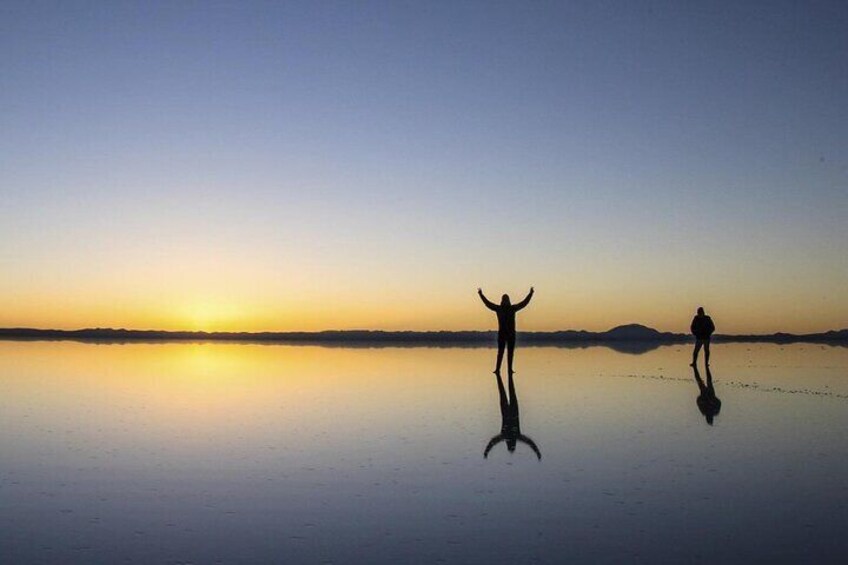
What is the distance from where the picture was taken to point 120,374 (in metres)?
26.4

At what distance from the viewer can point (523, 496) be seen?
7.67 m

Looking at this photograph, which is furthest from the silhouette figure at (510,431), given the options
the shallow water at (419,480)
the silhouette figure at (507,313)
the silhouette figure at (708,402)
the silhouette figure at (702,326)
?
the silhouette figure at (702,326)

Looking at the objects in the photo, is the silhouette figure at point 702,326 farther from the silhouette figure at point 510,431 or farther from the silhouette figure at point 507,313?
the silhouette figure at point 510,431

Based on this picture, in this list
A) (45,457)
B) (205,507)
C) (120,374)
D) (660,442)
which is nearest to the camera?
(205,507)

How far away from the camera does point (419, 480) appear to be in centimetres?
848

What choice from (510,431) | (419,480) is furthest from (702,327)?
(419,480)

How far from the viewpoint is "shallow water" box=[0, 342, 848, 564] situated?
6012 millimetres

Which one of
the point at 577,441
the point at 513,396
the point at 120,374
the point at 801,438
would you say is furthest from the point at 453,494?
the point at 120,374

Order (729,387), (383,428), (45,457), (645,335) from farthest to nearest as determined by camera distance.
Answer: (645,335) → (729,387) → (383,428) → (45,457)

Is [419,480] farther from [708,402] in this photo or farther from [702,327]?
[702,327]

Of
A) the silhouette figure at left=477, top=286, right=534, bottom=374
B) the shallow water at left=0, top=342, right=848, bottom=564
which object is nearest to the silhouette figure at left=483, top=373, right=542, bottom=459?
the shallow water at left=0, top=342, right=848, bottom=564

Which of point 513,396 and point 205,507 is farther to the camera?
point 513,396

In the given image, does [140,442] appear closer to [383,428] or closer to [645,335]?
[383,428]

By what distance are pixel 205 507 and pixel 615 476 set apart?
4368 millimetres
